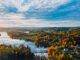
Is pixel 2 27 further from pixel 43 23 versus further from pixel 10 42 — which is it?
pixel 43 23

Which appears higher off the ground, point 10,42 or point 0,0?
point 0,0

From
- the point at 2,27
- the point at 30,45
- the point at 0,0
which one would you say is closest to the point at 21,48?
the point at 30,45

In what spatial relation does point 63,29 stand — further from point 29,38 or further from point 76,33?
point 29,38

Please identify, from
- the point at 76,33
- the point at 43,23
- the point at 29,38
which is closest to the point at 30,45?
the point at 29,38

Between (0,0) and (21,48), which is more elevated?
(0,0)

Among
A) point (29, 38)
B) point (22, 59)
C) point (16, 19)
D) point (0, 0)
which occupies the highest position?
point (0, 0)

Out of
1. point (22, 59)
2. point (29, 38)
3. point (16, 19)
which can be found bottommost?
point (22, 59)
